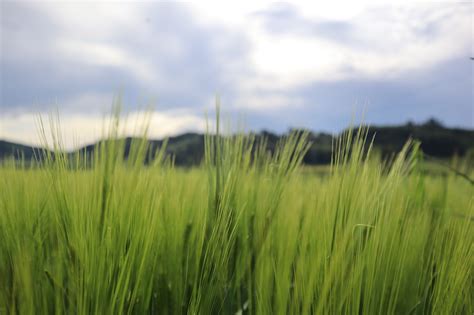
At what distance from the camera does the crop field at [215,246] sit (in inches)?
23.0

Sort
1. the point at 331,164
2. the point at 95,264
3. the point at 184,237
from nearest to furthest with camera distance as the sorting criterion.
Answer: the point at 95,264 < the point at 331,164 < the point at 184,237

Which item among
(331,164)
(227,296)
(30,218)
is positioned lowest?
(227,296)

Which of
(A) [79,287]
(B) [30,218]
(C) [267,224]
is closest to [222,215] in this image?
(C) [267,224]

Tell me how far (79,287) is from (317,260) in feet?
1.10

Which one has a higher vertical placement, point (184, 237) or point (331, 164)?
point (331, 164)

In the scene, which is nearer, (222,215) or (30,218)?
(222,215)

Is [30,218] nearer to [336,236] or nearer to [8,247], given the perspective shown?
[8,247]

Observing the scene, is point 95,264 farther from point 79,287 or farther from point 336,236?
point 336,236

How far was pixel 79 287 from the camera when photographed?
0.57 metres

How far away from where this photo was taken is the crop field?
1.92 feet

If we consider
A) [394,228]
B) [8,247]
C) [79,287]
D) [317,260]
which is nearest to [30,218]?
[8,247]

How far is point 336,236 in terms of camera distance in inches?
23.5

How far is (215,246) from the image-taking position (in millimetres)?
619

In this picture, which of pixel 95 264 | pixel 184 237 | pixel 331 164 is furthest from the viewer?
pixel 184 237
